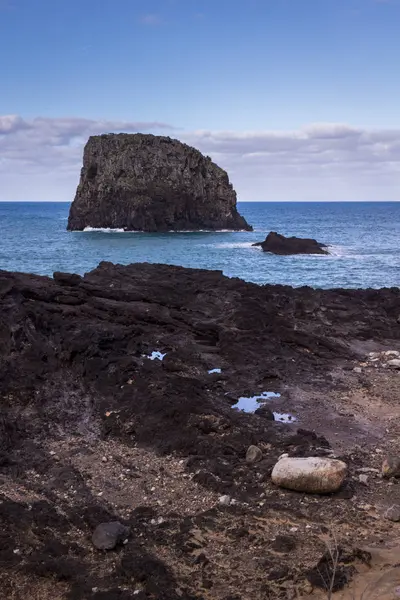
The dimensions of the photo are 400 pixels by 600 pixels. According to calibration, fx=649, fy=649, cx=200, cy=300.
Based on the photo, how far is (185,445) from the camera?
1127cm

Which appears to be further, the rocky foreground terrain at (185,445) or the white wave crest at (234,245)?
the white wave crest at (234,245)

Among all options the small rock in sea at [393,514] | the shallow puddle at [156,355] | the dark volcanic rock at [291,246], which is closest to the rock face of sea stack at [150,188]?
the dark volcanic rock at [291,246]

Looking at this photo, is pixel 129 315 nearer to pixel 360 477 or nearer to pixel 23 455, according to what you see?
pixel 23 455

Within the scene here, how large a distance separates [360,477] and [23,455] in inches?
217

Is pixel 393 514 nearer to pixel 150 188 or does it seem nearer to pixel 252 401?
pixel 252 401

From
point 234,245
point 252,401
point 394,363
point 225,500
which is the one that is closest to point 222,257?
point 234,245

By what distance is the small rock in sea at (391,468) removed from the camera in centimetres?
1018

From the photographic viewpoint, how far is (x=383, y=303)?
78.7ft

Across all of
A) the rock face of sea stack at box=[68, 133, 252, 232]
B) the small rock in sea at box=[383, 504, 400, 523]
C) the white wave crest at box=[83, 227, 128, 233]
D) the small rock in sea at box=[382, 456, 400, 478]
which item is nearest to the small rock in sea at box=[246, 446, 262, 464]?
the small rock in sea at box=[382, 456, 400, 478]

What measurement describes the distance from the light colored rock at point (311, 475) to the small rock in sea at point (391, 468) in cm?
81

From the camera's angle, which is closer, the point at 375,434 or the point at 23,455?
the point at 23,455

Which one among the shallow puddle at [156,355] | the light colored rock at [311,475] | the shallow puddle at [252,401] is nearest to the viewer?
the light colored rock at [311,475]

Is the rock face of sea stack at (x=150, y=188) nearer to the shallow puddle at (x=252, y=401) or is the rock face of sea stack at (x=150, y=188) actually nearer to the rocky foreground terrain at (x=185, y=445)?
the rocky foreground terrain at (x=185, y=445)

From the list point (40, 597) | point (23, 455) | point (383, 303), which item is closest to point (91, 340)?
point (23, 455)
